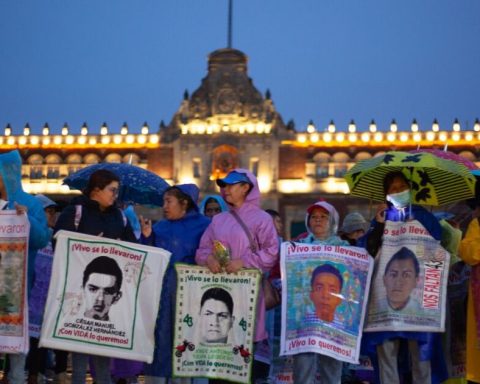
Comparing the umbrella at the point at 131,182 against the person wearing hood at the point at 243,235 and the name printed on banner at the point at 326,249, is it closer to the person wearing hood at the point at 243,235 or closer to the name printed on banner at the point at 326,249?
the person wearing hood at the point at 243,235

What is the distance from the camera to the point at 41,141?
4297cm

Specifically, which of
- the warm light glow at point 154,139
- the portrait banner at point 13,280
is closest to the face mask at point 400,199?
the portrait banner at point 13,280

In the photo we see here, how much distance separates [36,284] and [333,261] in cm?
367

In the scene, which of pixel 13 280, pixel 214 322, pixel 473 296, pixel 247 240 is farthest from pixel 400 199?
pixel 13 280

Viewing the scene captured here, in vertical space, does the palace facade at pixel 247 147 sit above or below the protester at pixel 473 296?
above

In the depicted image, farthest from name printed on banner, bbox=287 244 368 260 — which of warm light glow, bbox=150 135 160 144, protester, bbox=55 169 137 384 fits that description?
warm light glow, bbox=150 135 160 144

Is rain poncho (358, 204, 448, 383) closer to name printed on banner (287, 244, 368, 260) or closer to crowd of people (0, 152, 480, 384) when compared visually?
crowd of people (0, 152, 480, 384)

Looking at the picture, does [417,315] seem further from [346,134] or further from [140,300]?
[346,134]

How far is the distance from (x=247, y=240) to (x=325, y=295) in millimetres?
862

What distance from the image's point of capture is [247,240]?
741 centimetres

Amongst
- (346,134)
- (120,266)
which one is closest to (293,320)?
(120,266)

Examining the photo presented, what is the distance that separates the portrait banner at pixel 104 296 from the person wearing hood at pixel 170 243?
7.0 inches

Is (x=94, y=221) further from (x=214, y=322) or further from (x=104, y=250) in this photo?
(x=214, y=322)

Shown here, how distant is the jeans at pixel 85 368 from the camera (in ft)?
23.2
